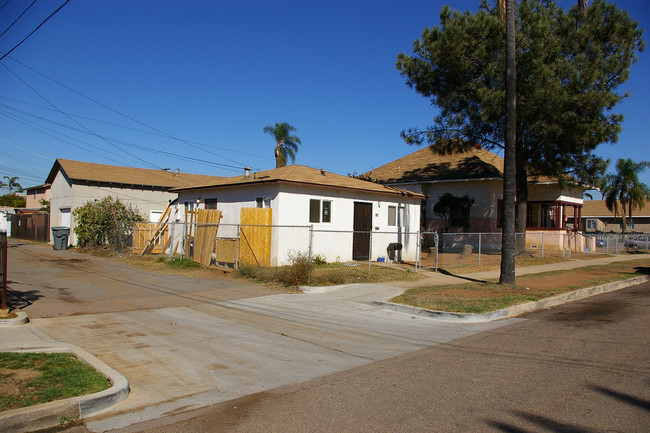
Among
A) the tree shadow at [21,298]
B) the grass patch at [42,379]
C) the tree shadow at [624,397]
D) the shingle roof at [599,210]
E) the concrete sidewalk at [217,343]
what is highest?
the shingle roof at [599,210]

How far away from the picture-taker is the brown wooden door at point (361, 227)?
789 inches

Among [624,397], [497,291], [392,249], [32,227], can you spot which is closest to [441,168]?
[392,249]

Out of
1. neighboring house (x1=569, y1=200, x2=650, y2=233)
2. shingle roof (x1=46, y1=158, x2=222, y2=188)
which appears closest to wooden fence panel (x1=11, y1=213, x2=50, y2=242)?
shingle roof (x1=46, y1=158, x2=222, y2=188)

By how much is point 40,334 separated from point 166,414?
13.3 feet

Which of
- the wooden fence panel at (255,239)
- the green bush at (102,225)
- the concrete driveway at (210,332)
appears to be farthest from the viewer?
the green bush at (102,225)

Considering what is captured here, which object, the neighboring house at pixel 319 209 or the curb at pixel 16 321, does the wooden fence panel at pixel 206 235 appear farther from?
the curb at pixel 16 321

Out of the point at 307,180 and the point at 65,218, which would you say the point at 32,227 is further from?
the point at 307,180

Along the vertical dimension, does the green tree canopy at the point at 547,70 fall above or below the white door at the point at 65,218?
above

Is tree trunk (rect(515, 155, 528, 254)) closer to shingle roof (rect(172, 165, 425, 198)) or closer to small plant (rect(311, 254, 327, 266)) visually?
shingle roof (rect(172, 165, 425, 198))

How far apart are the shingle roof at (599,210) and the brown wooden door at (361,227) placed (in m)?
47.4

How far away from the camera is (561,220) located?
31375 millimetres

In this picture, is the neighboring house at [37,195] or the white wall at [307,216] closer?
the white wall at [307,216]

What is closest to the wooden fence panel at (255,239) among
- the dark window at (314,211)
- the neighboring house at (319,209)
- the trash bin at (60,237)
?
the neighboring house at (319,209)

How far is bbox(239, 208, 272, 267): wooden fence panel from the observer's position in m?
17.0
